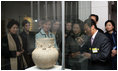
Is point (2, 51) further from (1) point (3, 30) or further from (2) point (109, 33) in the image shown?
(2) point (109, 33)

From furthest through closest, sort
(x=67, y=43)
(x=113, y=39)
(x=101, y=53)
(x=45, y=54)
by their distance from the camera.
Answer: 1. (x=113, y=39)
2. (x=67, y=43)
3. (x=101, y=53)
4. (x=45, y=54)

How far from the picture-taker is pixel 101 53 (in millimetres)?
1588

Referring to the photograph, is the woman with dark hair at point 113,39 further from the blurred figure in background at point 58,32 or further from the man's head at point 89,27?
the blurred figure in background at point 58,32

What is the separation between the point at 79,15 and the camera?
1.78m

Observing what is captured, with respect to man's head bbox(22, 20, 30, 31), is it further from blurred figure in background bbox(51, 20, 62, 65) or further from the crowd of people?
blurred figure in background bbox(51, 20, 62, 65)

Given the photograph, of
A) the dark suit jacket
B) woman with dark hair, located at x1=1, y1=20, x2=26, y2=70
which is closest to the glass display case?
woman with dark hair, located at x1=1, y1=20, x2=26, y2=70

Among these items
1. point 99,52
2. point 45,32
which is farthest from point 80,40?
point 45,32

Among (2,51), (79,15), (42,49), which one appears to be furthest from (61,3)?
(2,51)

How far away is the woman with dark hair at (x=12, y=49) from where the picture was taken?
173 centimetres

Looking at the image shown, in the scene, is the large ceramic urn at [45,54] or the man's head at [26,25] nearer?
the large ceramic urn at [45,54]

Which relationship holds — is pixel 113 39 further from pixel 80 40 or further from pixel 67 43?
pixel 67 43

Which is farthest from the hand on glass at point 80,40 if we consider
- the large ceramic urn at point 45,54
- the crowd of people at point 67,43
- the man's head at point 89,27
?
the large ceramic urn at point 45,54

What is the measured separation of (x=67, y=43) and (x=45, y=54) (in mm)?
360

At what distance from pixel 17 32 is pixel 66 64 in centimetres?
70
